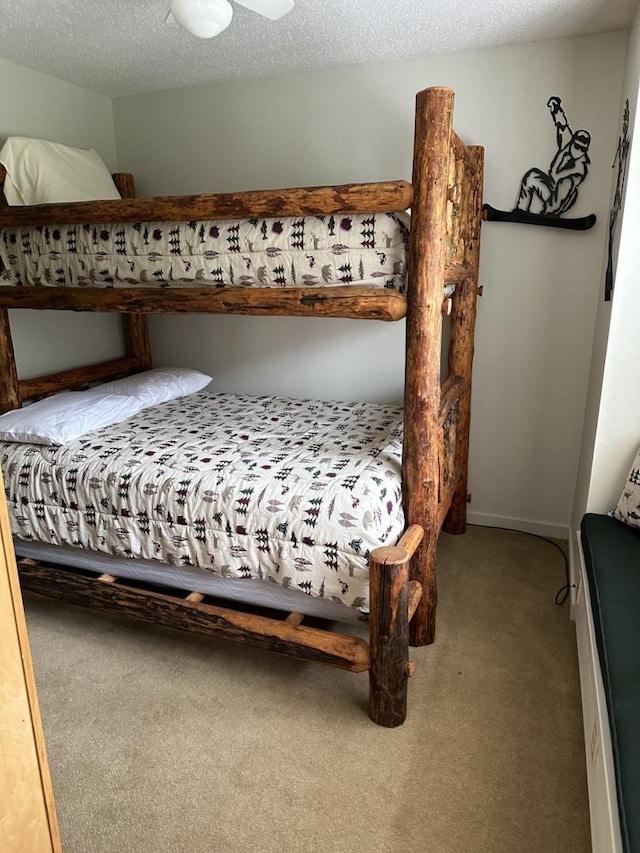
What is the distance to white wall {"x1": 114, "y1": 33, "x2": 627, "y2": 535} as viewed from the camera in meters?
2.73

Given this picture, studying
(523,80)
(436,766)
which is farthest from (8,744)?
(523,80)

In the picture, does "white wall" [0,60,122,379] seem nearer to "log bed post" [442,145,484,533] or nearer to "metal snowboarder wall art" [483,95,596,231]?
"log bed post" [442,145,484,533]

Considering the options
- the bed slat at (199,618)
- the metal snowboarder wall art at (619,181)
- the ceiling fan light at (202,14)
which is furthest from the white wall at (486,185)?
the bed slat at (199,618)

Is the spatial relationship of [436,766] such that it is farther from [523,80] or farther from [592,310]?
[523,80]

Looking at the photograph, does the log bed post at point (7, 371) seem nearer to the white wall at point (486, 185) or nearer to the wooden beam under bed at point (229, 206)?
the wooden beam under bed at point (229, 206)

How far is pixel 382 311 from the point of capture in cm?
198

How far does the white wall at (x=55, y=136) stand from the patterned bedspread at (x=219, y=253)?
0.61 meters

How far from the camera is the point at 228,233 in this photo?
2.15 m

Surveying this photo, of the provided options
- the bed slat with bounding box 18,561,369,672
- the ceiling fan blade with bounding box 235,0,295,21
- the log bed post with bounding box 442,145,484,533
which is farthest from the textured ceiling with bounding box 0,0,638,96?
the bed slat with bounding box 18,561,369,672

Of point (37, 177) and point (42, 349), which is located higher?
point (37, 177)

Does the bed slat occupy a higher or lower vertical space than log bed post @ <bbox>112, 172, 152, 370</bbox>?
lower

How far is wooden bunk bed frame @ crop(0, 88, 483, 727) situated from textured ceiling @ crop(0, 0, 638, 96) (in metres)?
0.51

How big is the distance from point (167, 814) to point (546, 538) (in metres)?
2.21

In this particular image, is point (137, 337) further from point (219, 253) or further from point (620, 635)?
point (620, 635)
